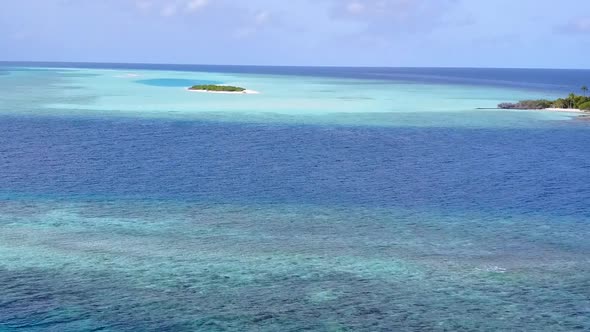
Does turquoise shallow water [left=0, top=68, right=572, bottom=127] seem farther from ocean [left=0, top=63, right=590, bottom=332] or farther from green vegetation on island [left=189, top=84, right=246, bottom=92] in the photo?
ocean [left=0, top=63, right=590, bottom=332]

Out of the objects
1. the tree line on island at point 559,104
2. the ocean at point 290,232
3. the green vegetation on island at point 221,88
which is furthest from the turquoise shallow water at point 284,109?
the ocean at point 290,232

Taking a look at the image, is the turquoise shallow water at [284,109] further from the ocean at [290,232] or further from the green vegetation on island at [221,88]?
the ocean at [290,232]

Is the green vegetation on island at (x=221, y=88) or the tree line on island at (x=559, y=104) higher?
the green vegetation on island at (x=221, y=88)

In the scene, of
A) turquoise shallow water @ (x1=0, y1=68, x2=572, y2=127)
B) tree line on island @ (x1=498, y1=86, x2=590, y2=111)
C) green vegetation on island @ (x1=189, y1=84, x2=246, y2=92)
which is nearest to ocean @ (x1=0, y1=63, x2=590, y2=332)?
turquoise shallow water @ (x1=0, y1=68, x2=572, y2=127)

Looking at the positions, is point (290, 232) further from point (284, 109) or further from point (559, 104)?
point (559, 104)

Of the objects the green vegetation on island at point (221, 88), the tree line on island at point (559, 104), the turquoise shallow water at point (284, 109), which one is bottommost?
the turquoise shallow water at point (284, 109)

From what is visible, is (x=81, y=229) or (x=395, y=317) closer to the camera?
(x=395, y=317)

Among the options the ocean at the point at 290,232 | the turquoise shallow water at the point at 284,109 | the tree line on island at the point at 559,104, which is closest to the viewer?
the ocean at the point at 290,232

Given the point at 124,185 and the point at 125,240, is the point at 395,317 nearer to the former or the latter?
the point at 125,240

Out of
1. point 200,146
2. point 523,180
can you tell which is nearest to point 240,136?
point 200,146
